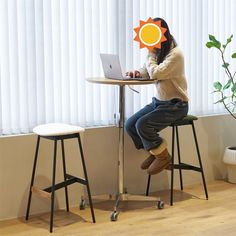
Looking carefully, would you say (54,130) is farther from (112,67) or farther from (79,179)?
(112,67)

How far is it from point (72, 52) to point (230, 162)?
1.71 m

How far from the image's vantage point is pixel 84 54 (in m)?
4.27

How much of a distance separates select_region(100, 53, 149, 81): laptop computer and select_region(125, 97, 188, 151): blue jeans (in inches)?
11.9

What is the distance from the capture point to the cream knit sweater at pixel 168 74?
4.02m

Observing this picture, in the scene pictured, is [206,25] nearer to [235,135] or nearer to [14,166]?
[235,135]

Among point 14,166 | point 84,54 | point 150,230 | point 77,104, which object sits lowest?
point 150,230

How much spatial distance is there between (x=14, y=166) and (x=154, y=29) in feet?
4.65

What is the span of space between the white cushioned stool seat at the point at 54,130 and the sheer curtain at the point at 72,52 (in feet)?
0.86

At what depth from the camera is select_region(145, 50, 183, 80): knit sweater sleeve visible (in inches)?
158

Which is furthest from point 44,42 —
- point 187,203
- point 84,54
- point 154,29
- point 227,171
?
point 227,171

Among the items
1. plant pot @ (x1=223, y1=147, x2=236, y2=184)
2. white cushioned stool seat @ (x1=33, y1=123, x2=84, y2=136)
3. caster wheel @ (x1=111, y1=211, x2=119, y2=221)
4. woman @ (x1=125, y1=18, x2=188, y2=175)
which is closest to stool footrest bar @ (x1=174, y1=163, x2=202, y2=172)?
woman @ (x1=125, y1=18, x2=188, y2=175)

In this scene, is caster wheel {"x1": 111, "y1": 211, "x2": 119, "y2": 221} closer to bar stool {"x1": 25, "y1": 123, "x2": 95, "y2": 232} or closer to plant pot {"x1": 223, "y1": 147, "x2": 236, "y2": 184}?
bar stool {"x1": 25, "y1": 123, "x2": 95, "y2": 232}

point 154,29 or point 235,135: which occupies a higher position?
point 154,29

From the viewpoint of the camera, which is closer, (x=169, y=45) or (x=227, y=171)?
(x=169, y=45)
